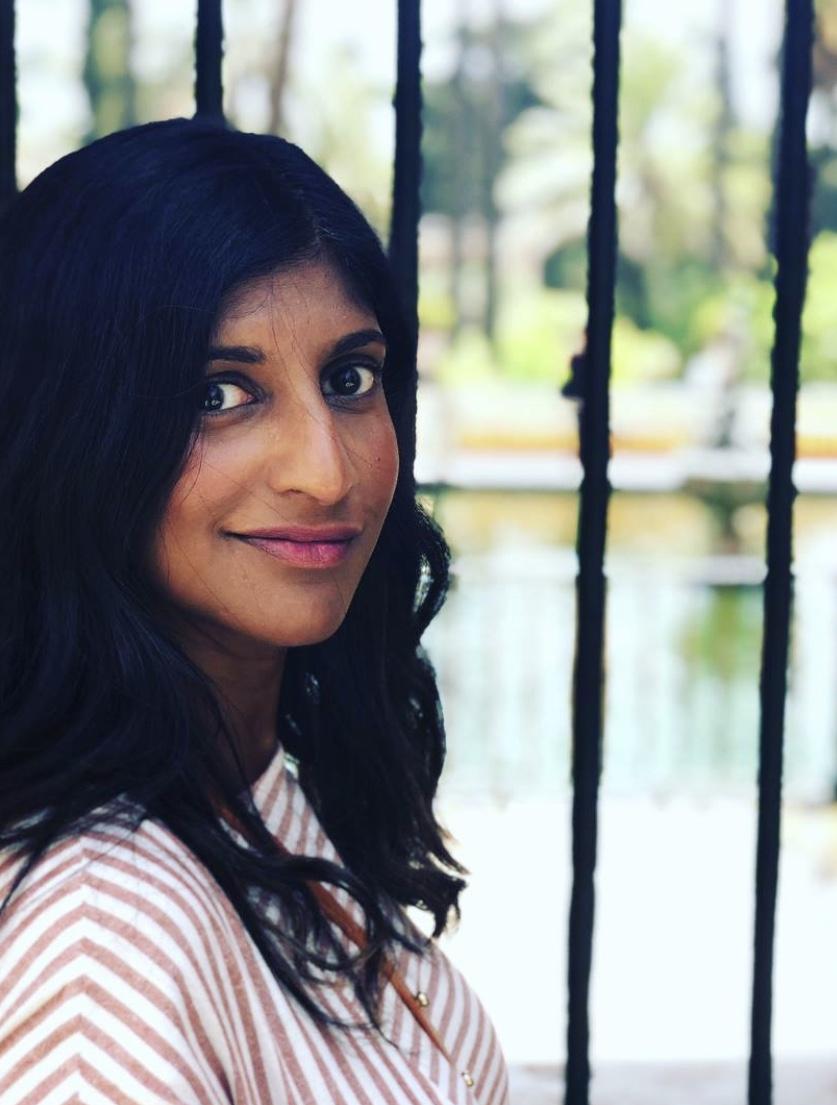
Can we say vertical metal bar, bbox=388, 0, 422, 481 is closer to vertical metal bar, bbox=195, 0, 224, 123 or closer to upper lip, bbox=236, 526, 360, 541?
vertical metal bar, bbox=195, 0, 224, 123

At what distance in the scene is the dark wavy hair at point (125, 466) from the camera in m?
1.25

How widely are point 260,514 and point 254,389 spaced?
94 millimetres

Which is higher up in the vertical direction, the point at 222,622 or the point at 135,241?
the point at 135,241

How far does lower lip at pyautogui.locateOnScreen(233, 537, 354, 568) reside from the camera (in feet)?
4.26

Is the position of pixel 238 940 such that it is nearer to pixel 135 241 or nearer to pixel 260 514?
pixel 260 514

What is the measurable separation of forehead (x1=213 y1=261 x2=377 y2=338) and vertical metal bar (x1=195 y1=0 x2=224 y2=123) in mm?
216

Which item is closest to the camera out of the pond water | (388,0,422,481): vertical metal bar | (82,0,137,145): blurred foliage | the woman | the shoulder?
the shoulder

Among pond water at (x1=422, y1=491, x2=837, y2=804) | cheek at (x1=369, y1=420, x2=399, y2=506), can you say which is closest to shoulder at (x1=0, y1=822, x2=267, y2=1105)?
cheek at (x1=369, y1=420, x2=399, y2=506)

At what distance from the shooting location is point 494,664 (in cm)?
668

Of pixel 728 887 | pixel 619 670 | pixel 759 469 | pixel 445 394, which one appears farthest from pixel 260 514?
pixel 445 394

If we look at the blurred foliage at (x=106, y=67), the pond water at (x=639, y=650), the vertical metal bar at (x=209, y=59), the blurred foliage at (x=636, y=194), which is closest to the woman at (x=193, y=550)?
the vertical metal bar at (x=209, y=59)

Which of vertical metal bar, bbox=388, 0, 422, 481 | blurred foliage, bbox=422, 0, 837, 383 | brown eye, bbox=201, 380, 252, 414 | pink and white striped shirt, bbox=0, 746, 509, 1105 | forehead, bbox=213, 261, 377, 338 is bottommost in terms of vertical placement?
pink and white striped shirt, bbox=0, 746, 509, 1105

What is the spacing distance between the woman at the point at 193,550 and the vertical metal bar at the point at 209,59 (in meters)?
0.14

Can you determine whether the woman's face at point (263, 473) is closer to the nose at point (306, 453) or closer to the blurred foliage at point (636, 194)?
the nose at point (306, 453)
